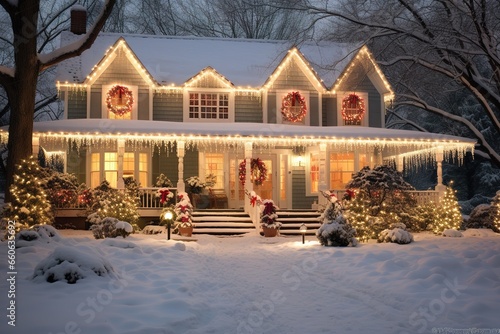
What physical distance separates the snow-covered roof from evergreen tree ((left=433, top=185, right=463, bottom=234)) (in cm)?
678

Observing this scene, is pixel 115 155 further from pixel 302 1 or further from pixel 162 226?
pixel 302 1

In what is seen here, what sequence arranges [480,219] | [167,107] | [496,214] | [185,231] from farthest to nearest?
1. [167,107]
2. [480,219]
3. [496,214]
4. [185,231]

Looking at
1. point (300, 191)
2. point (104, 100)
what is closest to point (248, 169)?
point (300, 191)

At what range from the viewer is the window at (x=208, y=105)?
2058 centimetres

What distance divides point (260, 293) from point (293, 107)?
1401cm

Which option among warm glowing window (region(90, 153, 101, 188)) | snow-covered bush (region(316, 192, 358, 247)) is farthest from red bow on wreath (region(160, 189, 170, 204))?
snow-covered bush (region(316, 192, 358, 247))

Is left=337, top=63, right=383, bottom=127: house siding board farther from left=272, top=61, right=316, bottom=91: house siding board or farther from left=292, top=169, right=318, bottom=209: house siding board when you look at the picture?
left=292, top=169, right=318, bottom=209: house siding board

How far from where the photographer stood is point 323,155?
1838 centimetres

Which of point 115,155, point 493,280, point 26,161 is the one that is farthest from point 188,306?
point 115,155

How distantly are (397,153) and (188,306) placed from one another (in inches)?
644

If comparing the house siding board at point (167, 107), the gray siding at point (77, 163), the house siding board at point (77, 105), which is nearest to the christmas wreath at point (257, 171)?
the house siding board at point (167, 107)

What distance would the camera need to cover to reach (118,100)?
19688 mm

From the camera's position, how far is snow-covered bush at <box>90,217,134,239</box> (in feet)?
44.1

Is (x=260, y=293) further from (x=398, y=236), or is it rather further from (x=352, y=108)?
(x=352, y=108)
